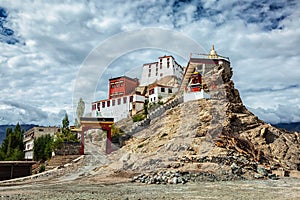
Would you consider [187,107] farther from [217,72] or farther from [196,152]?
[217,72]

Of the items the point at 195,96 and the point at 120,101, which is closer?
the point at 195,96

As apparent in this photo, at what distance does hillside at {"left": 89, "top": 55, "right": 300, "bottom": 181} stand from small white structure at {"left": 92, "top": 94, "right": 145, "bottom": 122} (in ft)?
55.0

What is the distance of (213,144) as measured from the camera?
3086cm

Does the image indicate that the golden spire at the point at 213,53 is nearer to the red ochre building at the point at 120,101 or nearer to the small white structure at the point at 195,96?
the red ochre building at the point at 120,101

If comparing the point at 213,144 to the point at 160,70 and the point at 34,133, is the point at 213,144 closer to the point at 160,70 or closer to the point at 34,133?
the point at 160,70

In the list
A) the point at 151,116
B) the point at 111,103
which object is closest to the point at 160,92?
the point at 111,103

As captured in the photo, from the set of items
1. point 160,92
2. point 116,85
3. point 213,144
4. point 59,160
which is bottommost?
point 59,160

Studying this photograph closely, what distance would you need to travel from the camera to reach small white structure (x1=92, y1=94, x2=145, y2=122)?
61.5 metres

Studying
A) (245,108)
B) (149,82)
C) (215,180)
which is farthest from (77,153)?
(149,82)

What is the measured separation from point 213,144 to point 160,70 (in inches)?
1749

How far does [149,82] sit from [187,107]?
34180mm

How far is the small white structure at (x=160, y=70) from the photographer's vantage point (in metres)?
71.8

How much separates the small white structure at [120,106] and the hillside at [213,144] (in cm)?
1677

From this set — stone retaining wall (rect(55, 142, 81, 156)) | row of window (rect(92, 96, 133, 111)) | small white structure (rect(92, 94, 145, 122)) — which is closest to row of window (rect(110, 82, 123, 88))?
small white structure (rect(92, 94, 145, 122))
